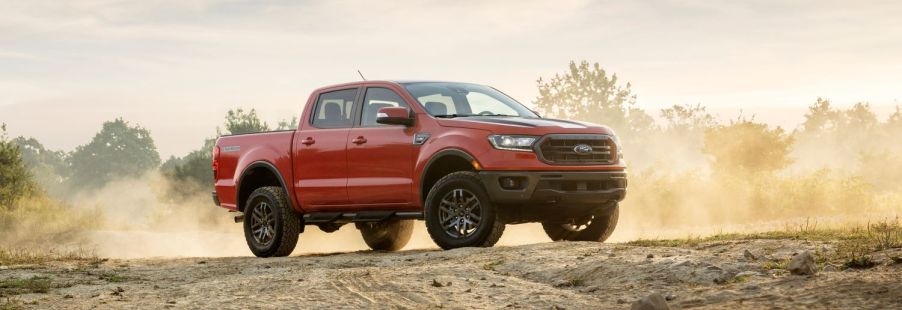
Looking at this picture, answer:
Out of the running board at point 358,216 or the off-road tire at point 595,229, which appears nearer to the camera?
the running board at point 358,216

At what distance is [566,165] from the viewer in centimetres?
1118

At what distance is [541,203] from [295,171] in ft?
10.7

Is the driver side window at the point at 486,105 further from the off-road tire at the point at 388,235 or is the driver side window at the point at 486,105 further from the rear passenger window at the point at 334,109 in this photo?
the off-road tire at the point at 388,235

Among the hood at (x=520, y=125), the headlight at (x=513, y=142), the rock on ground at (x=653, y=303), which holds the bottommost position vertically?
the rock on ground at (x=653, y=303)

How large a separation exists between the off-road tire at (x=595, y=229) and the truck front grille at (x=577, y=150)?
72 cm

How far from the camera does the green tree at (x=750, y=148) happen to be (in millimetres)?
31453

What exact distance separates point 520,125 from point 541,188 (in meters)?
0.66

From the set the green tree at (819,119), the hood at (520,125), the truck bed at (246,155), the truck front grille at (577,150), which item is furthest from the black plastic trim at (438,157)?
the green tree at (819,119)

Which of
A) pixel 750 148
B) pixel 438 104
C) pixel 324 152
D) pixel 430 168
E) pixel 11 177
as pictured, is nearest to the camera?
pixel 430 168

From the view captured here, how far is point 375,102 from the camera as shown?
12391 mm

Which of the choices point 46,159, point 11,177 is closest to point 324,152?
point 11,177

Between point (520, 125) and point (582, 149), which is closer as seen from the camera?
point (520, 125)

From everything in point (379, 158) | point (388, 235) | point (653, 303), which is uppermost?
point (379, 158)

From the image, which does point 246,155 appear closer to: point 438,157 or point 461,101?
point 461,101
